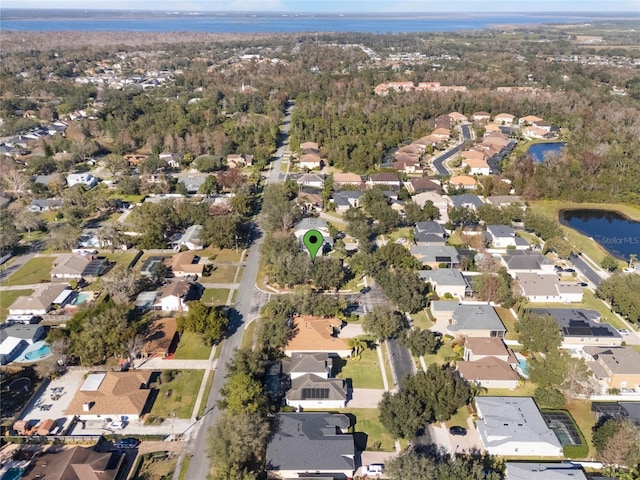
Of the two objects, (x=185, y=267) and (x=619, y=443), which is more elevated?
(x=619, y=443)

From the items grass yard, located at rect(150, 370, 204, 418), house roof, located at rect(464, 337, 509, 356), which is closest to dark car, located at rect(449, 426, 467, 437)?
house roof, located at rect(464, 337, 509, 356)

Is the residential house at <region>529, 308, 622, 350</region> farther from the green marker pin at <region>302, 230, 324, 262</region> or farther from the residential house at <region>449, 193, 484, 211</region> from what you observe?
the residential house at <region>449, 193, 484, 211</region>

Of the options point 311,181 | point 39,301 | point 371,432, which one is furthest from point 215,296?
point 311,181

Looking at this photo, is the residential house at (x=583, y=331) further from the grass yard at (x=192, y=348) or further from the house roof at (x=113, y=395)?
the house roof at (x=113, y=395)

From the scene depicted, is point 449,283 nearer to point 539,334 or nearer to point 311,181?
Answer: point 539,334

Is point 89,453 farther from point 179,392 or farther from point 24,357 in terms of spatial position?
point 24,357

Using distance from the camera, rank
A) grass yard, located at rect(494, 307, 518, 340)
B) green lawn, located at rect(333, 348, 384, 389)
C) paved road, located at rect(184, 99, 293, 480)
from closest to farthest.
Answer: paved road, located at rect(184, 99, 293, 480), green lawn, located at rect(333, 348, 384, 389), grass yard, located at rect(494, 307, 518, 340)

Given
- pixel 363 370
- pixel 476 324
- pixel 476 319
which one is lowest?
pixel 363 370
